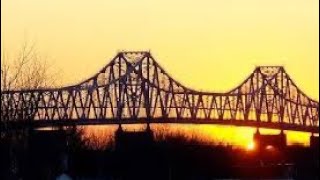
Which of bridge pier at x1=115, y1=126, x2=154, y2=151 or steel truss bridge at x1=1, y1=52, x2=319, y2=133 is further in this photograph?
steel truss bridge at x1=1, y1=52, x2=319, y2=133

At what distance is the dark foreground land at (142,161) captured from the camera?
35.1 meters

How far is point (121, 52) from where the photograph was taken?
420ft

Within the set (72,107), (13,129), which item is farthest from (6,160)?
(72,107)

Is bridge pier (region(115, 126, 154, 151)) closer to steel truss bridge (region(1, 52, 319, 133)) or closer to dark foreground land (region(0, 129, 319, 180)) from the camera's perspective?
dark foreground land (region(0, 129, 319, 180))

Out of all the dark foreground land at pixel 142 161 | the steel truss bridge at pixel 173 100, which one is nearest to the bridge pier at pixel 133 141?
the dark foreground land at pixel 142 161

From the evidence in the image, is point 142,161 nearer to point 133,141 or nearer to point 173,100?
point 133,141

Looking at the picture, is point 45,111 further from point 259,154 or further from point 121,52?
point 259,154

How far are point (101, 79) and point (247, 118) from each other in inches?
598

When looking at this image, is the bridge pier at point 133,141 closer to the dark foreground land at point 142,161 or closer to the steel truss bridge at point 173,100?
the dark foreground land at point 142,161

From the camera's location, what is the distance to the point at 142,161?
49344 millimetres

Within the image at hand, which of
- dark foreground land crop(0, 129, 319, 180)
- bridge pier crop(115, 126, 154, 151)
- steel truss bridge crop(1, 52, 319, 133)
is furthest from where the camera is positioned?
steel truss bridge crop(1, 52, 319, 133)

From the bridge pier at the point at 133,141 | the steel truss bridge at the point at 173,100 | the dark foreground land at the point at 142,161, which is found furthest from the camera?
the steel truss bridge at the point at 173,100

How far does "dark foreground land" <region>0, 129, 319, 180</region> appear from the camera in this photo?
115 ft

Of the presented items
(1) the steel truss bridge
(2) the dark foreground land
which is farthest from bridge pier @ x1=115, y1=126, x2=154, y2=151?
(1) the steel truss bridge
